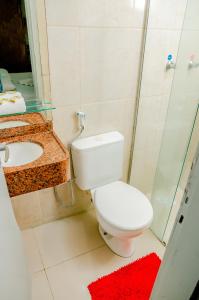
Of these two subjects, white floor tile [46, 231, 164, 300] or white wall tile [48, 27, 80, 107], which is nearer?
white wall tile [48, 27, 80, 107]

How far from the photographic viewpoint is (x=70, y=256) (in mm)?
1511

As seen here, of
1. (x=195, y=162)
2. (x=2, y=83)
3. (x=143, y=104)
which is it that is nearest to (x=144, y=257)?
(x=143, y=104)

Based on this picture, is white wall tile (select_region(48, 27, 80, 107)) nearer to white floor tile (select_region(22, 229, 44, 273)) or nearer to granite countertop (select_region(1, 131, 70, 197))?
granite countertop (select_region(1, 131, 70, 197))

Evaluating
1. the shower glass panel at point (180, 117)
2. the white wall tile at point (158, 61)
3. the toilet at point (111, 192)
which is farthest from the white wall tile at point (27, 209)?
the white wall tile at point (158, 61)

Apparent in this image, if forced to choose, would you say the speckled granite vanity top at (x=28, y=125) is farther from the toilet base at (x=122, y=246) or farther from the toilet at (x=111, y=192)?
the toilet base at (x=122, y=246)

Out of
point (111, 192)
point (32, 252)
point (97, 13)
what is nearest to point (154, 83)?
point (97, 13)

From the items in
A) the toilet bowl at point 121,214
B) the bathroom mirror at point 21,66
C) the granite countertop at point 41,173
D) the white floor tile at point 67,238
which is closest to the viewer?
the granite countertop at point 41,173

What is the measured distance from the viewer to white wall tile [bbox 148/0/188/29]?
1266mm

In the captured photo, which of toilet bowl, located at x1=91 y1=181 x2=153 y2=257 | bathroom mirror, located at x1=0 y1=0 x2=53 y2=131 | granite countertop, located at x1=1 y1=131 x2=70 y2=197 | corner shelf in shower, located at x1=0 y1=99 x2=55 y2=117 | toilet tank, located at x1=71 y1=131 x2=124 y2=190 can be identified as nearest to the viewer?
granite countertop, located at x1=1 y1=131 x2=70 y2=197

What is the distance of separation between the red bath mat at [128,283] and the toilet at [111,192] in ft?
0.38

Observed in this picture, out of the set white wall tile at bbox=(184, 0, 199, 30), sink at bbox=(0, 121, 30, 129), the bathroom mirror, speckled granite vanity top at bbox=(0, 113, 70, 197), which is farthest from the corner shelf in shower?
white wall tile at bbox=(184, 0, 199, 30)

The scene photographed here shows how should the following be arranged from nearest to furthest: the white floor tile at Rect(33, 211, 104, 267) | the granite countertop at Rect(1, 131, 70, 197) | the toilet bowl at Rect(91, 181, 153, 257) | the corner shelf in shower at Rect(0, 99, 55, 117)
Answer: the granite countertop at Rect(1, 131, 70, 197) → the corner shelf in shower at Rect(0, 99, 55, 117) → the toilet bowl at Rect(91, 181, 153, 257) → the white floor tile at Rect(33, 211, 104, 267)

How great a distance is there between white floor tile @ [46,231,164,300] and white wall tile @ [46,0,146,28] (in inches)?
59.2

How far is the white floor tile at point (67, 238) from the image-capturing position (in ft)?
4.99
